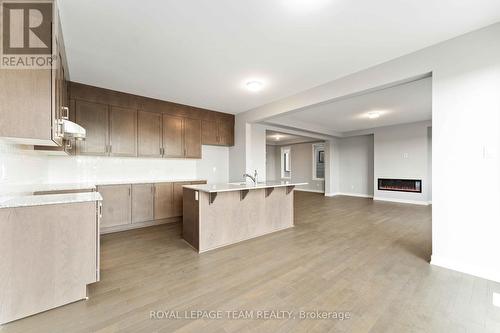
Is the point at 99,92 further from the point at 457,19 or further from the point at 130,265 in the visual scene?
the point at 457,19

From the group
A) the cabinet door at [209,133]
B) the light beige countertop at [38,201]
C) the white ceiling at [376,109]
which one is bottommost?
the light beige countertop at [38,201]

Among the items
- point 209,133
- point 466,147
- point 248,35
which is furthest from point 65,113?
point 466,147

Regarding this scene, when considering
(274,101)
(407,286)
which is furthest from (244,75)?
(407,286)

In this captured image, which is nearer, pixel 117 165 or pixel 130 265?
pixel 130 265

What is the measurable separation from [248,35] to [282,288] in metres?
2.68

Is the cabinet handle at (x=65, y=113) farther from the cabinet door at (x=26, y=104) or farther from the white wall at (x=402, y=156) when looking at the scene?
the white wall at (x=402, y=156)

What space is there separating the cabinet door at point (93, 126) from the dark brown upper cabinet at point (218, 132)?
1999mm

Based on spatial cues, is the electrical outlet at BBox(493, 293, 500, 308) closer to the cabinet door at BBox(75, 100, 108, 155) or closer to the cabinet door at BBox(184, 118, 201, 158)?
the cabinet door at BBox(184, 118, 201, 158)

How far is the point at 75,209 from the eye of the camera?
184cm

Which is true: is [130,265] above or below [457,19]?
below

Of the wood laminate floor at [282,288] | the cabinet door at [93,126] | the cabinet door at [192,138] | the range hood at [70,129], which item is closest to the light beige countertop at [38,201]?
the range hood at [70,129]

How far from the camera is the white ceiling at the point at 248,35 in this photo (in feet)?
6.23

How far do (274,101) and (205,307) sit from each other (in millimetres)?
3923

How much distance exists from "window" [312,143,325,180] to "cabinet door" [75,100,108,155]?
8247 mm
